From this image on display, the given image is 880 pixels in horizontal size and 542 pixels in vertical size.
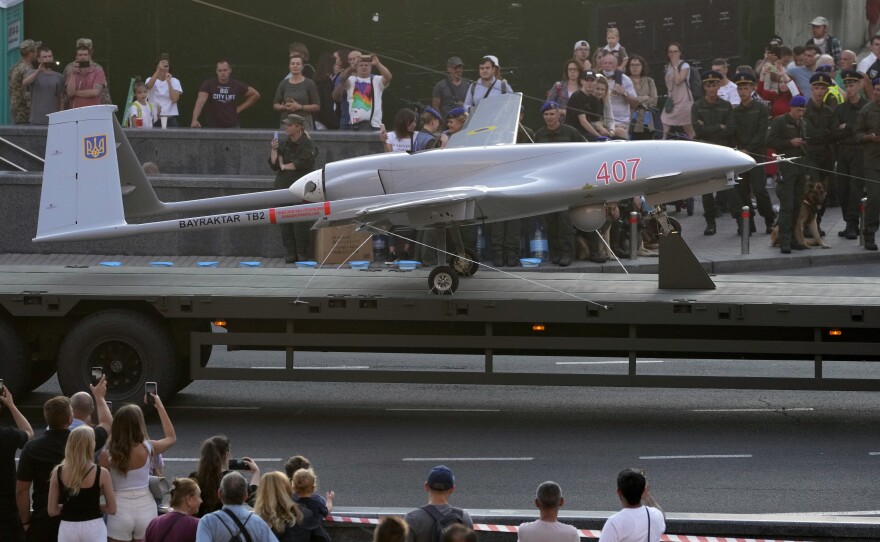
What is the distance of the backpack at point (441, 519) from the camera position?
25.5 feet

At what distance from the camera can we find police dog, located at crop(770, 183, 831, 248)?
21625 mm

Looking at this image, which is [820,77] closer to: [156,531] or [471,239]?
[471,239]

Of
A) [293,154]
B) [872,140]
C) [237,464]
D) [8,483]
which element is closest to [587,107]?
[872,140]

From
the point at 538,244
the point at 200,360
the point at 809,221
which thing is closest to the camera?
the point at 200,360

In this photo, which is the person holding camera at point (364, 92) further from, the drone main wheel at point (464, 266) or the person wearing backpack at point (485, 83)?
the drone main wheel at point (464, 266)

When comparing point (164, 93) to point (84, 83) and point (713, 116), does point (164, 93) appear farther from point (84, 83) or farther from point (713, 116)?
point (713, 116)

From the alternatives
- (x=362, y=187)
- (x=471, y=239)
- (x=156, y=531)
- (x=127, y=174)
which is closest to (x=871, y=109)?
(x=471, y=239)

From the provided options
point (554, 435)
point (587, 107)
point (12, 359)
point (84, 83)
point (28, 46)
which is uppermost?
point (28, 46)

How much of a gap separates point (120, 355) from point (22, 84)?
41.1 feet

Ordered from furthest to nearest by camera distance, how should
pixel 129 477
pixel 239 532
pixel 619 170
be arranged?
pixel 619 170 < pixel 129 477 < pixel 239 532

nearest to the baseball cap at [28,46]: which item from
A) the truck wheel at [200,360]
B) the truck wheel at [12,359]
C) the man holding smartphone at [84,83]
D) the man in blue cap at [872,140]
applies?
the man holding smartphone at [84,83]

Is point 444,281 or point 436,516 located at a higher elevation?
point 444,281

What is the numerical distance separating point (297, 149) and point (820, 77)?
8312 mm

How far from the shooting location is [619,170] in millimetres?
14250
